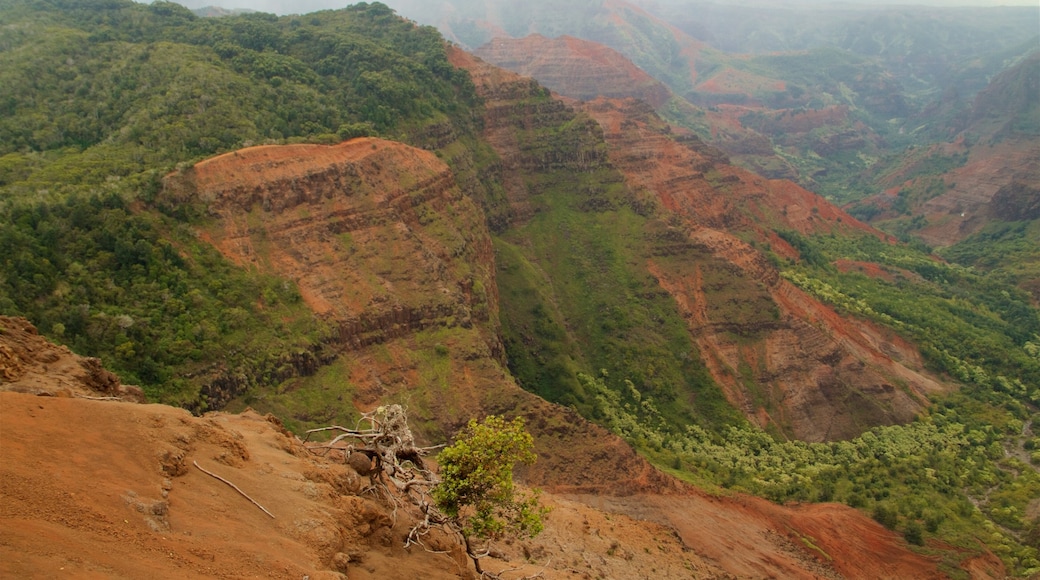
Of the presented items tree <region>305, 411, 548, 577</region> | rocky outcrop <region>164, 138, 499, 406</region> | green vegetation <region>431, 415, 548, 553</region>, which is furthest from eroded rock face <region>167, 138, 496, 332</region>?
green vegetation <region>431, 415, 548, 553</region>

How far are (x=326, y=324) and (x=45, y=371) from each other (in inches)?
1082

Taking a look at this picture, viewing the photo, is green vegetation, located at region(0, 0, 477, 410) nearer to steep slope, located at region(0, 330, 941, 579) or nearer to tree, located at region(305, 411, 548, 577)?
steep slope, located at region(0, 330, 941, 579)

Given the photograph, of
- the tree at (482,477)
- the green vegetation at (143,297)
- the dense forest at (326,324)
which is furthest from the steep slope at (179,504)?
the dense forest at (326,324)

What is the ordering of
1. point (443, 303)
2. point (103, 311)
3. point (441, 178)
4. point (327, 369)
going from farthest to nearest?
point (441, 178) → point (443, 303) → point (327, 369) → point (103, 311)

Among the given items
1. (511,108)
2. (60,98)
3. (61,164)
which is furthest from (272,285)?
(511,108)

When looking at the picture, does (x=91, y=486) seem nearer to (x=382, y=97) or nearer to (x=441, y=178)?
(x=441, y=178)

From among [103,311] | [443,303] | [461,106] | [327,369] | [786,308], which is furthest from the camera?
[461,106]

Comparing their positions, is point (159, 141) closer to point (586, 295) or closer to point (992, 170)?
point (586, 295)

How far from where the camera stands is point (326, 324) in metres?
50.0

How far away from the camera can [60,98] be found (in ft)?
207

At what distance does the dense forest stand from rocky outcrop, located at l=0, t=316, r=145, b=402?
16.8m

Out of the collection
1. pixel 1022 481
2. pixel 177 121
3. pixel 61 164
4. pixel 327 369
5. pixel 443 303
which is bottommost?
pixel 1022 481

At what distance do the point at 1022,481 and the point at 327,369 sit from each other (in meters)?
61.3

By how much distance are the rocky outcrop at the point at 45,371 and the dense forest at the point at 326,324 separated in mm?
16799
